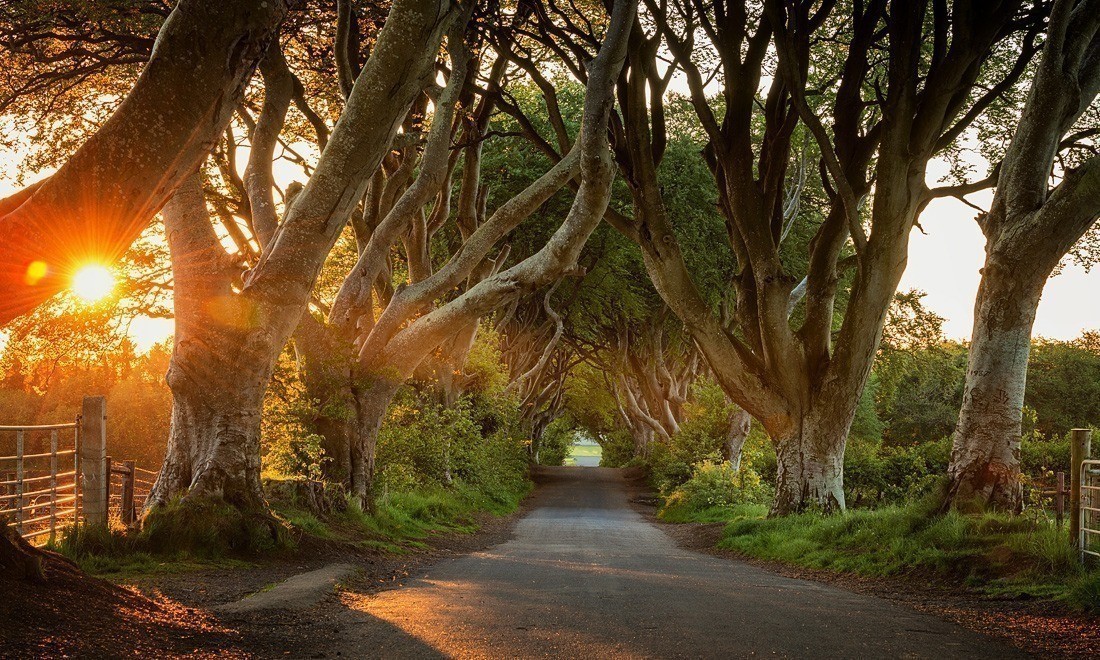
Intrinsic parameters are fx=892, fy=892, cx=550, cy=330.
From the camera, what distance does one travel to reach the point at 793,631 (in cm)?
634

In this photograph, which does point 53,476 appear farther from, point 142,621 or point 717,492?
point 717,492

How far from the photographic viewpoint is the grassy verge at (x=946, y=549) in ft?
27.3

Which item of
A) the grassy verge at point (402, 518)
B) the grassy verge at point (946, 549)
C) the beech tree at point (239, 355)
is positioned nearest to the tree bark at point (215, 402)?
the beech tree at point (239, 355)

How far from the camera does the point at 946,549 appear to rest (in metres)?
9.99

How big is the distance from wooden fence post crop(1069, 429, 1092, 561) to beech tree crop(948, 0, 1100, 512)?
153cm

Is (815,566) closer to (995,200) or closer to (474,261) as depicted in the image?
(995,200)

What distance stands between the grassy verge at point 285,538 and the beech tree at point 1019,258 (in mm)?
7849

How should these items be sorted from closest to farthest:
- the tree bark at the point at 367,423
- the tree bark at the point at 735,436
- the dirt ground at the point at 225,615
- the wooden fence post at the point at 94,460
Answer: the dirt ground at the point at 225,615, the wooden fence post at the point at 94,460, the tree bark at the point at 367,423, the tree bark at the point at 735,436

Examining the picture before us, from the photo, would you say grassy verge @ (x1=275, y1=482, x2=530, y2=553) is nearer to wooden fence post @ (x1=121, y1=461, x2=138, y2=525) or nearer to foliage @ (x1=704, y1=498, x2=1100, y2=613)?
wooden fence post @ (x1=121, y1=461, x2=138, y2=525)

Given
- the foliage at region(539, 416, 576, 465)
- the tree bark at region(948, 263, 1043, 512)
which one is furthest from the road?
the foliage at region(539, 416, 576, 465)

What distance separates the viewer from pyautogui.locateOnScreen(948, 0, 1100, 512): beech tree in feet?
33.9

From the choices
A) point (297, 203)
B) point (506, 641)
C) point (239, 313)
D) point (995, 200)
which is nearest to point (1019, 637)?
point (506, 641)

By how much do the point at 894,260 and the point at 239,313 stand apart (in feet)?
31.3

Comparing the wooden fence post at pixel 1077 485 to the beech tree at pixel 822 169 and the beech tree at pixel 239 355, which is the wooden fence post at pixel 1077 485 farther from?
the beech tree at pixel 239 355
